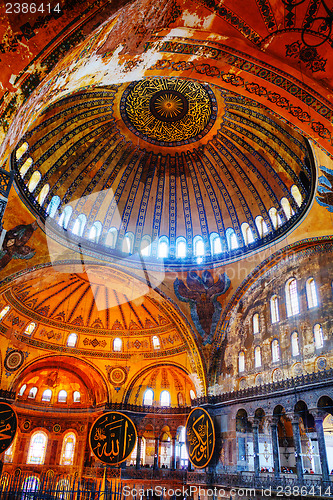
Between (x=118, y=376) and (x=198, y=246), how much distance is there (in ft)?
29.4

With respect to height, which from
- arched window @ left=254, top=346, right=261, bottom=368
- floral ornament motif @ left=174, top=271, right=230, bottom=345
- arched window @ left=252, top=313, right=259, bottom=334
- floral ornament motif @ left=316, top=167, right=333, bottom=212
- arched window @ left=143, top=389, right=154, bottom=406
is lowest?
arched window @ left=143, top=389, right=154, bottom=406

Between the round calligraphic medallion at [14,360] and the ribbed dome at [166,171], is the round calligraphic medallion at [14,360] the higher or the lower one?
the lower one

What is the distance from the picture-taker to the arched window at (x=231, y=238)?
1794cm

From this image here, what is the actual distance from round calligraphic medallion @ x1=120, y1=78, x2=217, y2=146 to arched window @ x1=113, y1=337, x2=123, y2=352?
11.2m

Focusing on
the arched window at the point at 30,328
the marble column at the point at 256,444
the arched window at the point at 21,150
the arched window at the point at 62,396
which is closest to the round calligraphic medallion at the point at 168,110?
the arched window at the point at 21,150

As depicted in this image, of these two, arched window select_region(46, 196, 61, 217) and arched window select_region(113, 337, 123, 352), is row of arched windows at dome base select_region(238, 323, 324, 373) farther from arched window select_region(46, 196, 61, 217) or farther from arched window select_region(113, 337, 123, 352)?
arched window select_region(46, 196, 61, 217)

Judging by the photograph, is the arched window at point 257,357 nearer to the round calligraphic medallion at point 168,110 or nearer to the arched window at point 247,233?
the arched window at point 247,233

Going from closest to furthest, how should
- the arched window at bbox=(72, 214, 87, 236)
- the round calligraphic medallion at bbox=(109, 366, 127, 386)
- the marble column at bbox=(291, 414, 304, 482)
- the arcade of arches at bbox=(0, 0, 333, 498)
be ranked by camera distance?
the arcade of arches at bbox=(0, 0, 333, 498)
the marble column at bbox=(291, 414, 304, 482)
the arched window at bbox=(72, 214, 87, 236)
the round calligraphic medallion at bbox=(109, 366, 127, 386)

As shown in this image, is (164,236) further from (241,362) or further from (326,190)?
(326,190)

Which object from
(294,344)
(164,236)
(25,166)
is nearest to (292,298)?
(294,344)

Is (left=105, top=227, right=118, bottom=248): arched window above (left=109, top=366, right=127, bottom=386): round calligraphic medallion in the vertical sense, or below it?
above

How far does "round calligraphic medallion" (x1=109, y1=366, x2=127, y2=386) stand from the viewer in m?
21.5

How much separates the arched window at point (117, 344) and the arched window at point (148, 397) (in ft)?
10.4

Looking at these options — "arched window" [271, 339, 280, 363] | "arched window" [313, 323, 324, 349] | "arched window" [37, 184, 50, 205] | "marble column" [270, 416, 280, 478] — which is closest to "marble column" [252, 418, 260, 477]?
"marble column" [270, 416, 280, 478]
